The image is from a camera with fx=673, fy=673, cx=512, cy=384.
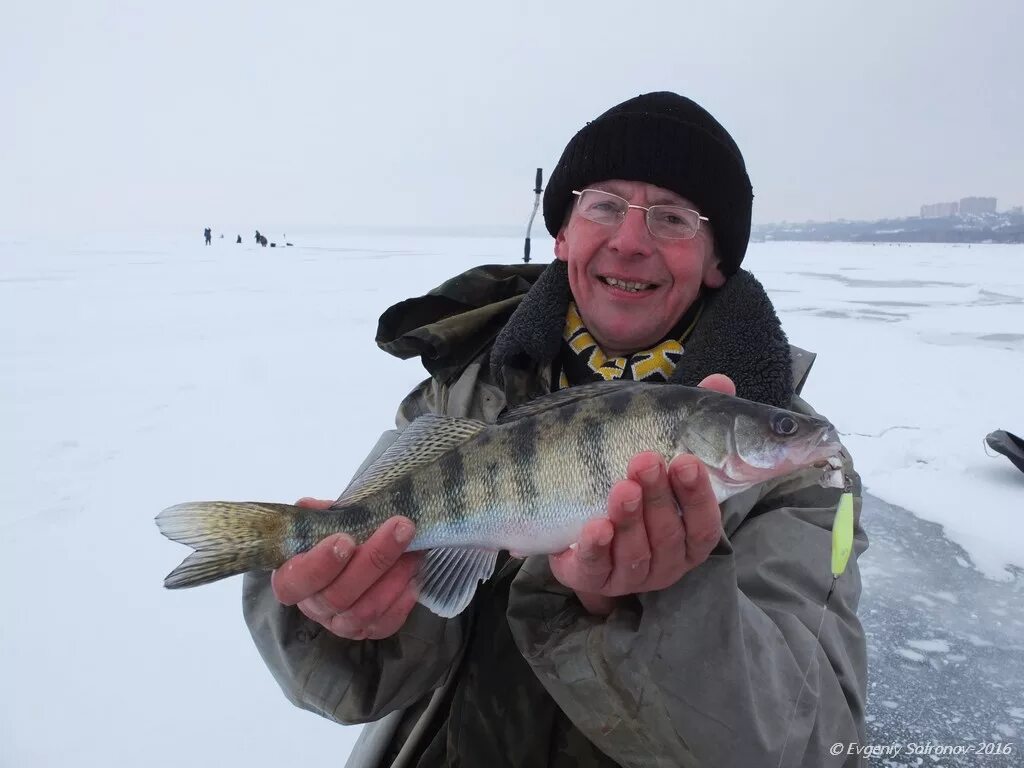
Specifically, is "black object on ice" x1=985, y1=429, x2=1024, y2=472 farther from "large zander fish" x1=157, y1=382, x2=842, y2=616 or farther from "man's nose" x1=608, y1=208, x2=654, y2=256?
"man's nose" x1=608, y1=208, x2=654, y2=256

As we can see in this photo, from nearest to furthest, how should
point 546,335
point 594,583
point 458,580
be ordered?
point 594,583
point 458,580
point 546,335

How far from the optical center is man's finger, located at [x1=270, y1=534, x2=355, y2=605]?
1596 mm

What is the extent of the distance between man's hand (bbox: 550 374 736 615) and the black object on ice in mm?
4187

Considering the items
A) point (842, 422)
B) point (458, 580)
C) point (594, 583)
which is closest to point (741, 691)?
point (594, 583)

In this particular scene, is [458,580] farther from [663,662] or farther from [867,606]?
[867,606]

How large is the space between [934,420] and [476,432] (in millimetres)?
5286

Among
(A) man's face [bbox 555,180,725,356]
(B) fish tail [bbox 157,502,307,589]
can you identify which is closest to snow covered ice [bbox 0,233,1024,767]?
(B) fish tail [bbox 157,502,307,589]

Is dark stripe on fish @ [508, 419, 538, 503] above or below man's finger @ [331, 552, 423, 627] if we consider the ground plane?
above

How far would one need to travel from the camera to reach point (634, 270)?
2.17 metres

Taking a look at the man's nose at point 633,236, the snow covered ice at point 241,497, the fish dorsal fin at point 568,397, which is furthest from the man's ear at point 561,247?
the snow covered ice at point 241,497

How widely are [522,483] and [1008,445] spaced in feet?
14.3

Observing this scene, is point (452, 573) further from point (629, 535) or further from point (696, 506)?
point (696, 506)

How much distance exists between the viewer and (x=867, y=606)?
126 inches

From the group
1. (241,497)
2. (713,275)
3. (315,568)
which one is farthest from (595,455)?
(241,497)
